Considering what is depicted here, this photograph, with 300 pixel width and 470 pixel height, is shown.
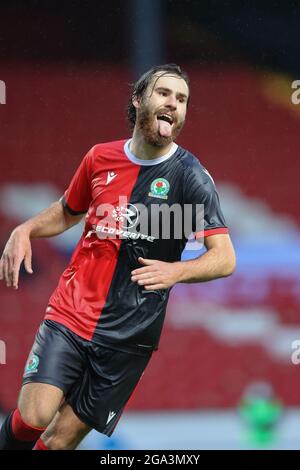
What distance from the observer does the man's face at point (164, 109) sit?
4.55 metres

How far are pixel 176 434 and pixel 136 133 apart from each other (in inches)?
145

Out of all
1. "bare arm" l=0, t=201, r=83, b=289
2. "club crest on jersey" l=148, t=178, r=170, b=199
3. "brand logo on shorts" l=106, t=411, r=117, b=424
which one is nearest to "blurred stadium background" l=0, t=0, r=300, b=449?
"bare arm" l=0, t=201, r=83, b=289

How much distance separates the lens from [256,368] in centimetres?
804

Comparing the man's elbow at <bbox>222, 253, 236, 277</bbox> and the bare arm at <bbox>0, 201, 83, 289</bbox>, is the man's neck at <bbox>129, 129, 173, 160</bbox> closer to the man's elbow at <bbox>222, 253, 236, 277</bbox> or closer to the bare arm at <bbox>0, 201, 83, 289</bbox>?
the bare arm at <bbox>0, 201, 83, 289</bbox>

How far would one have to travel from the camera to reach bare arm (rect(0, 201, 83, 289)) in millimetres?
4504

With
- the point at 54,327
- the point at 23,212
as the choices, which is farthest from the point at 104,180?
the point at 23,212

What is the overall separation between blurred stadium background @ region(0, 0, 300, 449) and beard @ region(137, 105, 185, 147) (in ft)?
10.9

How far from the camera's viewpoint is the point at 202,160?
8125 millimetres

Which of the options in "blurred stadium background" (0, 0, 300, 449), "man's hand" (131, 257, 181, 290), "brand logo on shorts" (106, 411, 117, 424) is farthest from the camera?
"blurred stadium background" (0, 0, 300, 449)

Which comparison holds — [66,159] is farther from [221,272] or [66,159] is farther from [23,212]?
[221,272]

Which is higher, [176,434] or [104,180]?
[104,180]
